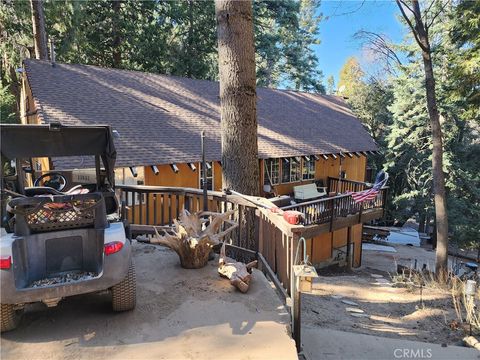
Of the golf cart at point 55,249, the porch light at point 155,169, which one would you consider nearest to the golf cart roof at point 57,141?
the golf cart at point 55,249

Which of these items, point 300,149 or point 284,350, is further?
point 300,149

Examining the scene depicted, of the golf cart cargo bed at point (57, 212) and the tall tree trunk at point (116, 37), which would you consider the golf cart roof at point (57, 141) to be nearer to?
the golf cart cargo bed at point (57, 212)

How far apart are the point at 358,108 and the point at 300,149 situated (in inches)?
533

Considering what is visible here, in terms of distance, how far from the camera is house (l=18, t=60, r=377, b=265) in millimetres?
10773

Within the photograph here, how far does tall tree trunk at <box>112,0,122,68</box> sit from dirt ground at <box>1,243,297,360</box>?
19.2 metres

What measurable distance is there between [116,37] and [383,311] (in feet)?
65.2

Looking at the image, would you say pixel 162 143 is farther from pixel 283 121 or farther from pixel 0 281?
pixel 0 281

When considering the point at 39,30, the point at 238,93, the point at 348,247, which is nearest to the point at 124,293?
the point at 238,93

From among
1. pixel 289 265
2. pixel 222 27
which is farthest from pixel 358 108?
pixel 289 265

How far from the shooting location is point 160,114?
12812 millimetres

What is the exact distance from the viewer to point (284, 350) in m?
2.99

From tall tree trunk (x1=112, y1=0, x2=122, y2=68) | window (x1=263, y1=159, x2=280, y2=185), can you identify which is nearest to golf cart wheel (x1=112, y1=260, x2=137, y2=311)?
window (x1=263, y1=159, x2=280, y2=185)

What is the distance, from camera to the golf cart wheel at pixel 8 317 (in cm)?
312

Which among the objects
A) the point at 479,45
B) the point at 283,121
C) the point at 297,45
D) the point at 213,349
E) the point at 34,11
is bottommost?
the point at 213,349
